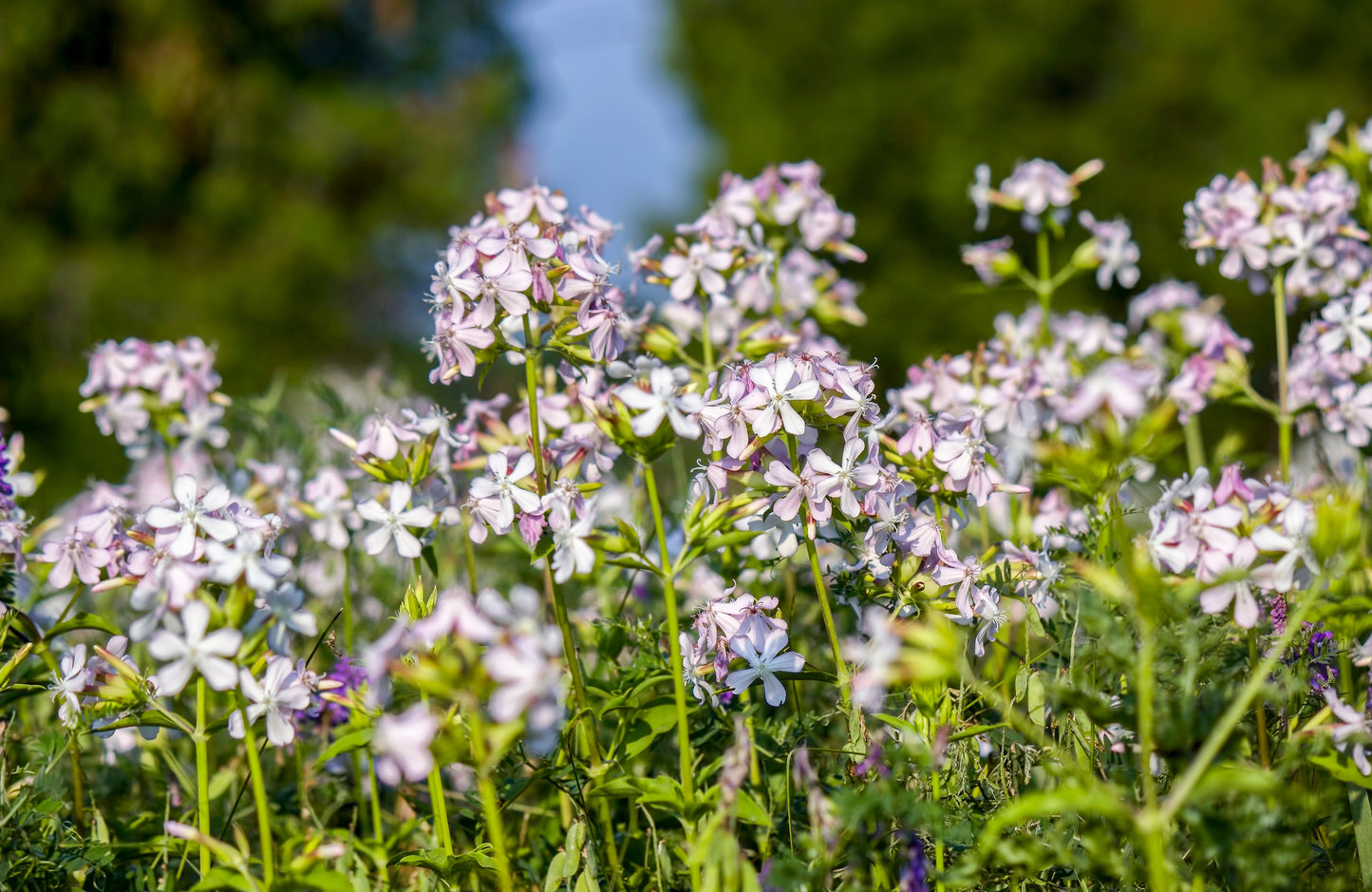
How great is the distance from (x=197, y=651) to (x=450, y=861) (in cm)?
43

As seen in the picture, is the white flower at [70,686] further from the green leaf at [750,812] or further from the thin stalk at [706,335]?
the thin stalk at [706,335]

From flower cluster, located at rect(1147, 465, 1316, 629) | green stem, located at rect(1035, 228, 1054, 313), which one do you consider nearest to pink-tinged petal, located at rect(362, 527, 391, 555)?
flower cluster, located at rect(1147, 465, 1316, 629)

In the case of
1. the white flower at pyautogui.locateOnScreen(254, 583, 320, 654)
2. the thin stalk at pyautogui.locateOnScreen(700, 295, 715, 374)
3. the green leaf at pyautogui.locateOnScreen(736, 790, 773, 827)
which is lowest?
the green leaf at pyautogui.locateOnScreen(736, 790, 773, 827)

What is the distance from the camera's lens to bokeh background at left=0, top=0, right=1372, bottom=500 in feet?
37.5

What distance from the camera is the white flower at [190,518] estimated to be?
4.42ft

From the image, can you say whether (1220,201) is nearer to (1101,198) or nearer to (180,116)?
(1101,198)

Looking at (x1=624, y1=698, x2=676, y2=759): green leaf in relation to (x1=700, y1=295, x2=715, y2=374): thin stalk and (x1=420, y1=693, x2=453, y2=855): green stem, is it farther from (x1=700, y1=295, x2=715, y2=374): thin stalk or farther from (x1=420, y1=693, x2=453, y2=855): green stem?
(x1=700, y1=295, x2=715, y2=374): thin stalk

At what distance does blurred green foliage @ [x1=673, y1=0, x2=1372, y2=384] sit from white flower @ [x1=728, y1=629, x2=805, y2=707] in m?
9.07

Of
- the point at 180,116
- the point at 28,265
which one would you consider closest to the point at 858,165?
the point at 180,116

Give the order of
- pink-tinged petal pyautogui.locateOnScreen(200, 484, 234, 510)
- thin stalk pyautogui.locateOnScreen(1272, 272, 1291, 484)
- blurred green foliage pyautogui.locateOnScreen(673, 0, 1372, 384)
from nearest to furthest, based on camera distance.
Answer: pink-tinged petal pyautogui.locateOnScreen(200, 484, 234, 510) → thin stalk pyautogui.locateOnScreen(1272, 272, 1291, 484) → blurred green foliage pyautogui.locateOnScreen(673, 0, 1372, 384)

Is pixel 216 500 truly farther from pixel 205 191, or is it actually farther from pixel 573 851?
pixel 205 191

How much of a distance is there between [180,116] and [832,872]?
1326cm

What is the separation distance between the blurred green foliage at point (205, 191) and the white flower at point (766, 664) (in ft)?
30.9

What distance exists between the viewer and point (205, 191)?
12766 mm
